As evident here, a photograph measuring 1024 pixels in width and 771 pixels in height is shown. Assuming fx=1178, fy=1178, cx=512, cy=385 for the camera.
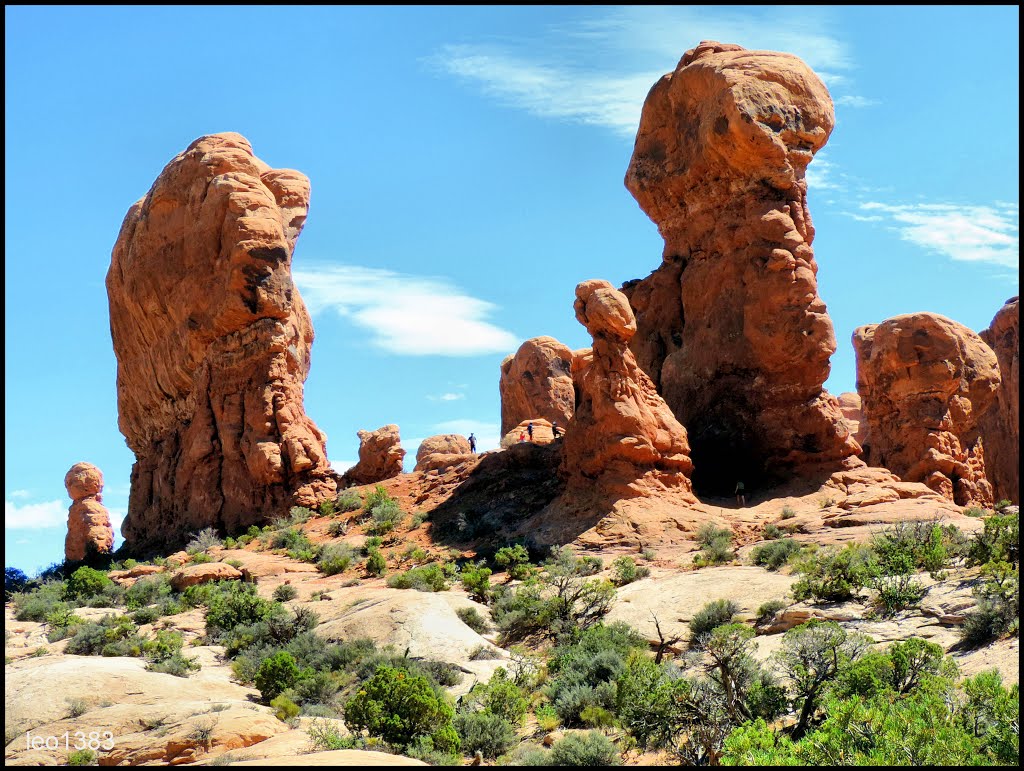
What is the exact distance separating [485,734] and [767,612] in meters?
6.30

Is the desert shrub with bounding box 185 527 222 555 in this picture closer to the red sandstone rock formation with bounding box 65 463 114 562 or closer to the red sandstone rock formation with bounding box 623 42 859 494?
the red sandstone rock formation with bounding box 623 42 859 494

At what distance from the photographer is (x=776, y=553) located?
23125 mm

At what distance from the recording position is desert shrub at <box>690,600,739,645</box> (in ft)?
64.4

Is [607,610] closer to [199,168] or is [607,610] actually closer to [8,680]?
[8,680]

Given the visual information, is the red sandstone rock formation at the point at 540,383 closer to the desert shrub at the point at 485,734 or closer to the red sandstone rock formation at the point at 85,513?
the red sandstone rock formation at the point at 85,513

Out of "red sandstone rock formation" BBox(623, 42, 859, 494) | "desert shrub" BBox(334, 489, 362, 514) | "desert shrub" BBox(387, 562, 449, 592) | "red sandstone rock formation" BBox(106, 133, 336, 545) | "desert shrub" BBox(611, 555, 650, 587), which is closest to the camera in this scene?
"desert shrub" BBox(611, 555, 650, 587)

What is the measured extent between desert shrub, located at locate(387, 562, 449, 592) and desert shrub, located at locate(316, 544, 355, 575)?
247cm

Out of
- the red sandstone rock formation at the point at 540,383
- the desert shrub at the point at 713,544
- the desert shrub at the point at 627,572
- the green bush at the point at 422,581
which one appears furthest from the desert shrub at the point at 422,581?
the red sandstone rock formation at the point at 540,383

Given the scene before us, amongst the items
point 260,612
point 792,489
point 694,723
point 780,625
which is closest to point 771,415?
point 792,489

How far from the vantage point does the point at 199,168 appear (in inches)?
1378

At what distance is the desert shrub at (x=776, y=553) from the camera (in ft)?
75.4

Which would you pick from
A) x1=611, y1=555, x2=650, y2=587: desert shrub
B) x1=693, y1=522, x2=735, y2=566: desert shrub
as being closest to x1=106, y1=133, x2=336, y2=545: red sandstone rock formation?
x1=611, y1=555, x2=650, y2=587: desert shrub

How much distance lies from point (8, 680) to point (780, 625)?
11.9m

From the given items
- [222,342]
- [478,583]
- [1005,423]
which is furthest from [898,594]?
[1005,423]
